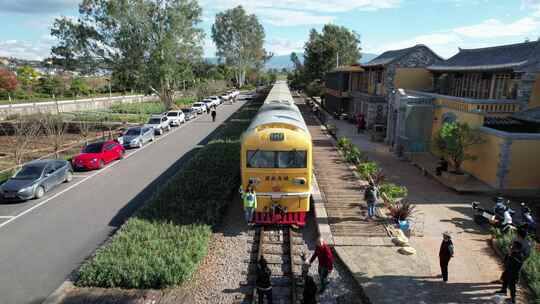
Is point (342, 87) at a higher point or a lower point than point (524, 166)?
higher

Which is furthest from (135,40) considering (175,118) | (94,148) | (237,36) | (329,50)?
(237,36)

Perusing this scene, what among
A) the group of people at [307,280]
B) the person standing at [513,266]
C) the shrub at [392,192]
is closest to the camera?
the group of people at [307,280]

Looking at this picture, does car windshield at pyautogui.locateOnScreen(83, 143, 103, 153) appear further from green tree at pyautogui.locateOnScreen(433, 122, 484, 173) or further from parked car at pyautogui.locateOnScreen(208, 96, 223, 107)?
parked car at pyautogui.locateOnScreen(208, 96, 223, 107)

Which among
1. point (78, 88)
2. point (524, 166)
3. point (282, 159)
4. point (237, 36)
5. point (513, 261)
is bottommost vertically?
point (513, 261)

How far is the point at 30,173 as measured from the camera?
53.3 ft

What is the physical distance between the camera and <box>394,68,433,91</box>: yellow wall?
28031mm

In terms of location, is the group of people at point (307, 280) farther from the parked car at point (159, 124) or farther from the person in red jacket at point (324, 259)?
the parked car at point (159, 124)

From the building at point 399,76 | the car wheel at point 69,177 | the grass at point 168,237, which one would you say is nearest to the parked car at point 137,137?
the car wheel at point 69,177

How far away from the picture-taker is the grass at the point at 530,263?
862cm

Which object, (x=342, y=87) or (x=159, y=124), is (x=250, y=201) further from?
(x=342, y=87)

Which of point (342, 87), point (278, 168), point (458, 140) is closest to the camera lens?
point (278, 168)

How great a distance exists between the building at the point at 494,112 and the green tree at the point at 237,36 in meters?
70.5

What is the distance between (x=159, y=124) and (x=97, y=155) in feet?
39.7

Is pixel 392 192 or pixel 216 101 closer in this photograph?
pixel 392 192
